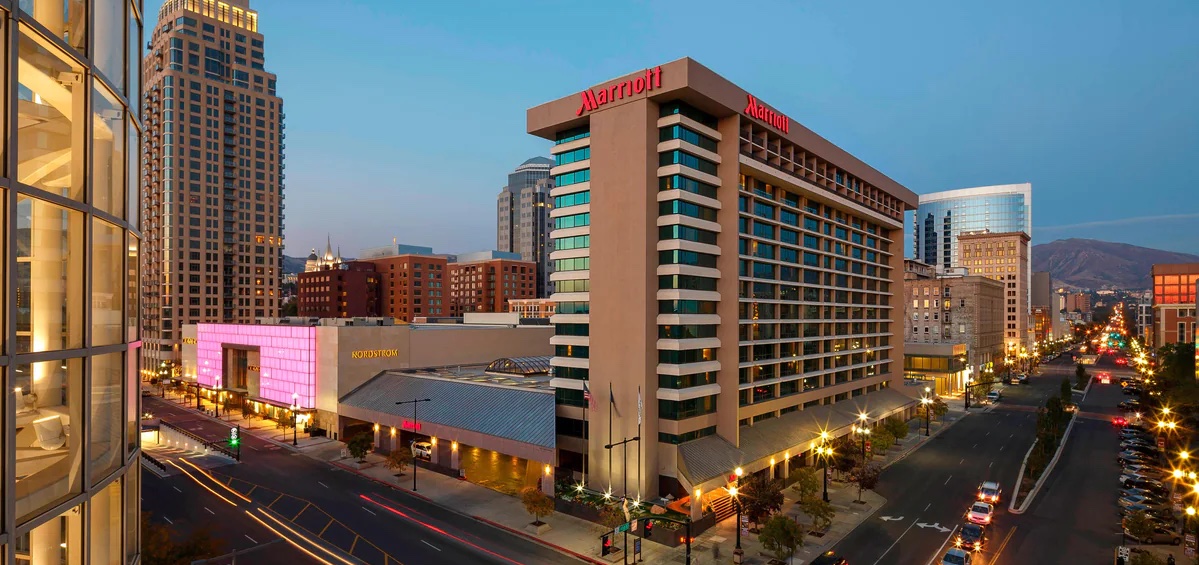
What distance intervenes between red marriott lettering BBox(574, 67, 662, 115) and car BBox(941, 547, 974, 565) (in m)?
39.5

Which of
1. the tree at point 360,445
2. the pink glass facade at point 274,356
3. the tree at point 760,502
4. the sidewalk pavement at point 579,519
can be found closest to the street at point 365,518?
the sidewalk pavement at point 579,519

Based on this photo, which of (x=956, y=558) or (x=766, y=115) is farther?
(x=766, y=115)

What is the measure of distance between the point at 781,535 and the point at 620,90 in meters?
36.6

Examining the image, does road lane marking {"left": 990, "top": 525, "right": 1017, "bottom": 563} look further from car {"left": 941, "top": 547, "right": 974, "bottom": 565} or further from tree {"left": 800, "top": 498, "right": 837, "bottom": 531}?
tree {"left": 800, "top": 498, "right": 837, "bottom": 531}

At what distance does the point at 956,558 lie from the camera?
4000cm

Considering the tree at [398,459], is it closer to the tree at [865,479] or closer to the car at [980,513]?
the tree at [865,479]

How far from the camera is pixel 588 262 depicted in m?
55.7

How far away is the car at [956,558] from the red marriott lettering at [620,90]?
39.5m

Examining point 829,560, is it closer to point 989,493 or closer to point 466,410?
point 989,493

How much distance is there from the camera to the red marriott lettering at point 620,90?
50844 millimetres

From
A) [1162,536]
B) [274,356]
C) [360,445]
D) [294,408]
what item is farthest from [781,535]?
[274,356]

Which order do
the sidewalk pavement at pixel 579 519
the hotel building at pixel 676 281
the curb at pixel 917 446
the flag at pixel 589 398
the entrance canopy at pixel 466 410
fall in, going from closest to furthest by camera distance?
the sidewalk pavement at pixel 579 519 < the hotel building at pixel 676 281 < the flag at pixel 589 398 < the entrance canopy at pixel 466 410 < the curb at pixel 917 446

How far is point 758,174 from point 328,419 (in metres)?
61.6

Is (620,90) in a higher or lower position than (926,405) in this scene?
higher
